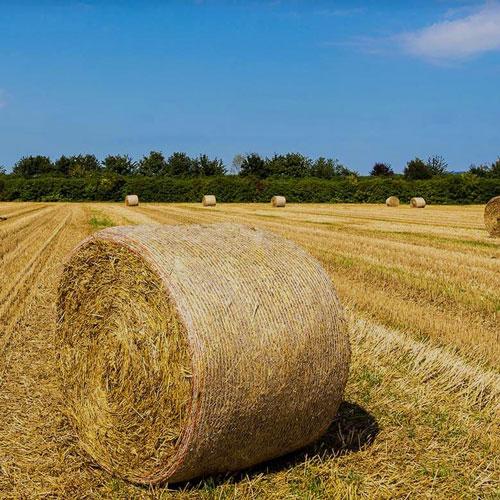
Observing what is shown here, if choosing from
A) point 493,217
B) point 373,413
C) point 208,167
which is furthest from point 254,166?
point 373,413

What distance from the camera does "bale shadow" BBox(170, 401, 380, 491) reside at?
175 inches

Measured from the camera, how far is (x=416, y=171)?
67.3 m

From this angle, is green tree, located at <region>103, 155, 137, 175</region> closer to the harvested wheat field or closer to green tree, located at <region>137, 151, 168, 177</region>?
green tree, located at <region>137, 151, 168, 177</region>

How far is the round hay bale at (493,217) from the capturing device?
1950 cm

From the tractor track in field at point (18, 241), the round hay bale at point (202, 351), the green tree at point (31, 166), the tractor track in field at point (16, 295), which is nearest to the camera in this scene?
the round hay bale at point (202, 351)

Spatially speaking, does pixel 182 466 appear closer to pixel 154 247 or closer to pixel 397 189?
pixel 154 247

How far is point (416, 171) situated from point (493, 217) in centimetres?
4919

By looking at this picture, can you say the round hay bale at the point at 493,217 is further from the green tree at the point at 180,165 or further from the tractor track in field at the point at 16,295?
the green tree at the point at 180,165

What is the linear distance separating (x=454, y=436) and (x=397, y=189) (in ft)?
168

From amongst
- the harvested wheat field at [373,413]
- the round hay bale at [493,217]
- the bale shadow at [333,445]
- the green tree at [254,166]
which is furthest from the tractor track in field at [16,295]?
the green tree at [254,166]

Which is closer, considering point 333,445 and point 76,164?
point 333,445

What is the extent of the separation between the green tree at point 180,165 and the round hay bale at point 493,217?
176ft

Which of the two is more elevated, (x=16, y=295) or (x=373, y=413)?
(x=16, y=295)

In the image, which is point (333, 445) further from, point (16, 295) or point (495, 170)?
point (495, 170)
